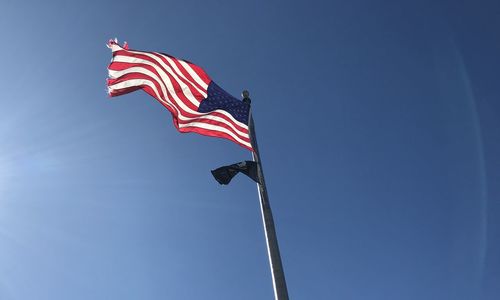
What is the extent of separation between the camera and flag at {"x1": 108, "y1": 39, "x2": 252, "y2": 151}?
1260 centimetres

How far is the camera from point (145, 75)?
549 inches

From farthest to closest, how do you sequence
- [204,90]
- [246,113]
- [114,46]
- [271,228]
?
[114,46] < [204,90] < [246,113] < [271,228]

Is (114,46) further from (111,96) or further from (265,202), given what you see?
(265,202)

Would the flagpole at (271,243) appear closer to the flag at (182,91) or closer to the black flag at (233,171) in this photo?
the black flag at (233,171)

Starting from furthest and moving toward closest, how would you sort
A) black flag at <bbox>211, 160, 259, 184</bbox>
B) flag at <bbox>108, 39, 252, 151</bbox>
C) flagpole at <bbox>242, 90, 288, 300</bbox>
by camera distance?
flag at <bbox>108, 39, 252, 151</bbox> → black flag at <bbox>211, 160, 259, 184</bbox> → flagpole at <bbox>242, 90, 288, 300</bbox>

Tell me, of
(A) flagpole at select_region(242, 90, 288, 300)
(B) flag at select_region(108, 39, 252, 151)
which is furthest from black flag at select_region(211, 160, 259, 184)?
(B) flag at select_region(108, 39, 252, 151)

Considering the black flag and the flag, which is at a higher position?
the flag

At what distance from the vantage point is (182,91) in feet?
44.6

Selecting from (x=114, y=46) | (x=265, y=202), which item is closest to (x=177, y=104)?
(x=114, y=46)

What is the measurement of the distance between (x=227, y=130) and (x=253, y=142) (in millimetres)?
1705

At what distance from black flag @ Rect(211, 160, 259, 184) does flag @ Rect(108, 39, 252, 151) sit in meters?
1.92

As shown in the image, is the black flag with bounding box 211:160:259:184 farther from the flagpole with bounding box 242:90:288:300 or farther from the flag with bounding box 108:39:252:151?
the flag with bounding box 108:39:252:151

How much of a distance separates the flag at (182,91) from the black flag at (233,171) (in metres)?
1.92

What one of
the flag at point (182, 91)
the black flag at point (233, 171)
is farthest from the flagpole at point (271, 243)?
the flag at point (182, 91)
